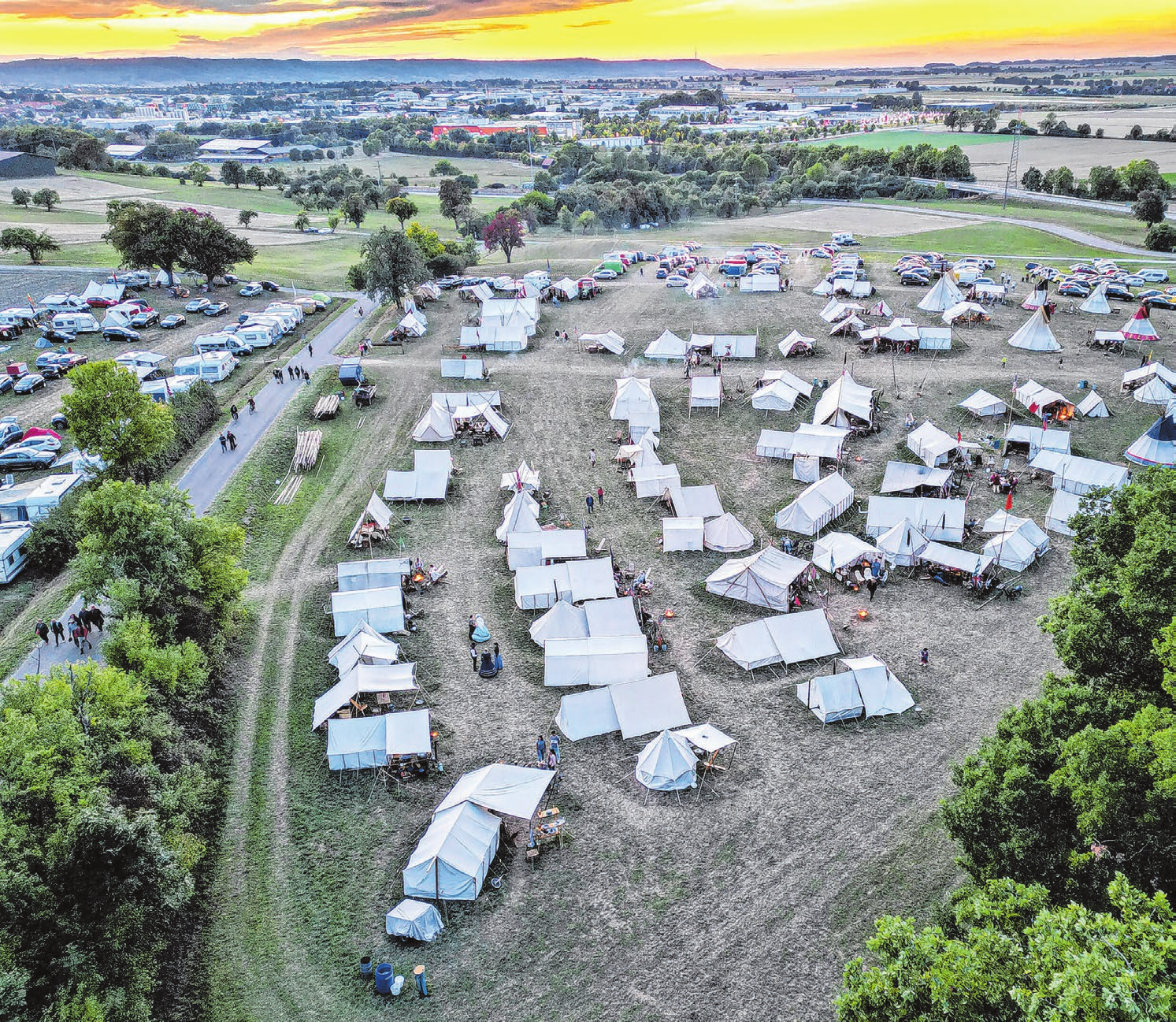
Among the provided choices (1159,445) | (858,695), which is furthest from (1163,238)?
(858,695)

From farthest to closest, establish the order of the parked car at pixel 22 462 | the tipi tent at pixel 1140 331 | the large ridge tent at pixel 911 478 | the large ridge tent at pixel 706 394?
1. the tipi tent at pixel 1140 331
2. the large ridge tent at pixel 706 394
3. the parked car at pixel 22 462
4. the large ridge tent at pixel 911 478

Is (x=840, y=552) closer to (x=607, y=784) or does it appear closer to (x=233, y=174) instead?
(x=607, y=784)

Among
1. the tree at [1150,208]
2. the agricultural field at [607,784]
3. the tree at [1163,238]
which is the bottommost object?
the agricultural field at [607,784]

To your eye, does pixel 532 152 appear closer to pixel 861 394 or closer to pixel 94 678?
pixel 861 394

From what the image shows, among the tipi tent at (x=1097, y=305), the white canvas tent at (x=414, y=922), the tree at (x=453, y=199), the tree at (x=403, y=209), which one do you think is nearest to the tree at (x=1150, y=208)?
the tipi tent at (x=1097, y=305)

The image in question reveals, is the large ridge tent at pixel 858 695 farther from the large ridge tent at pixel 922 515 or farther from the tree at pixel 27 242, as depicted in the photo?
the tree at pixel 27 242

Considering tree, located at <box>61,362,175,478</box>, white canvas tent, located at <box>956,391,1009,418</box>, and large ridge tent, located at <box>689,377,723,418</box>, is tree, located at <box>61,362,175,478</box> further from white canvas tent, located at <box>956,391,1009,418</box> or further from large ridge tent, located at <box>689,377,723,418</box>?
white canvas tent, located at <box>956,391,1009,418</box>
